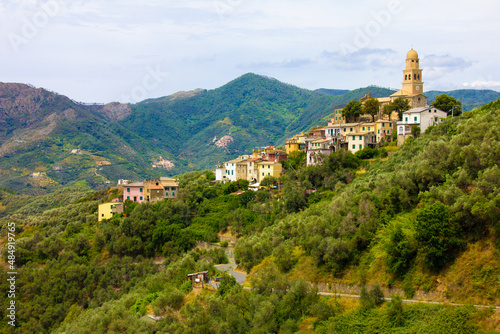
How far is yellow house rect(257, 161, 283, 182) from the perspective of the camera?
53.9m

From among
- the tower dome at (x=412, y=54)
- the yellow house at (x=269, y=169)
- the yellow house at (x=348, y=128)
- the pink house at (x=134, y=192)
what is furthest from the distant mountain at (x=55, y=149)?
the tower dome at (x=412, y=54)

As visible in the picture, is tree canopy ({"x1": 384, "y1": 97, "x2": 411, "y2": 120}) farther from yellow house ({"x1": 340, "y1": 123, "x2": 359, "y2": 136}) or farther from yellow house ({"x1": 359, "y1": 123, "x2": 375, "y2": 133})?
yellow house ({"x1": 340, "y1": 123, "x2": 359, "y2": 136})

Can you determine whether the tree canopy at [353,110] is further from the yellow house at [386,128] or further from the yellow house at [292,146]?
the yellow house at [292,146]

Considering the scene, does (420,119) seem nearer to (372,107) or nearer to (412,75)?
(372,107)

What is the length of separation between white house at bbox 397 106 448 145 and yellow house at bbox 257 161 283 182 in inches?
587

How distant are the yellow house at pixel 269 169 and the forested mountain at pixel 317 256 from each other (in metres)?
3.47

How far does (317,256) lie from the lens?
86.5ft

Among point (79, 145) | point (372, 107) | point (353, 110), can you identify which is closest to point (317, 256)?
point (372, 107)

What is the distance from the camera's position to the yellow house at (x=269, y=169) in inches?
2121

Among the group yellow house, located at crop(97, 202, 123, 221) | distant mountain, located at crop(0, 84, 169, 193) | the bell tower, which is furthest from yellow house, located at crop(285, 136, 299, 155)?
distant mountain, located at crop(0, 84, 169, 193)

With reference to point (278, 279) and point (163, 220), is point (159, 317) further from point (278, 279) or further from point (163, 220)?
point (163, 220)

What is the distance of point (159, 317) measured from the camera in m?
29.2

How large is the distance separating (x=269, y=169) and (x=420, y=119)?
1842cm

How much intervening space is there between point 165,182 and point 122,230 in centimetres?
1039
